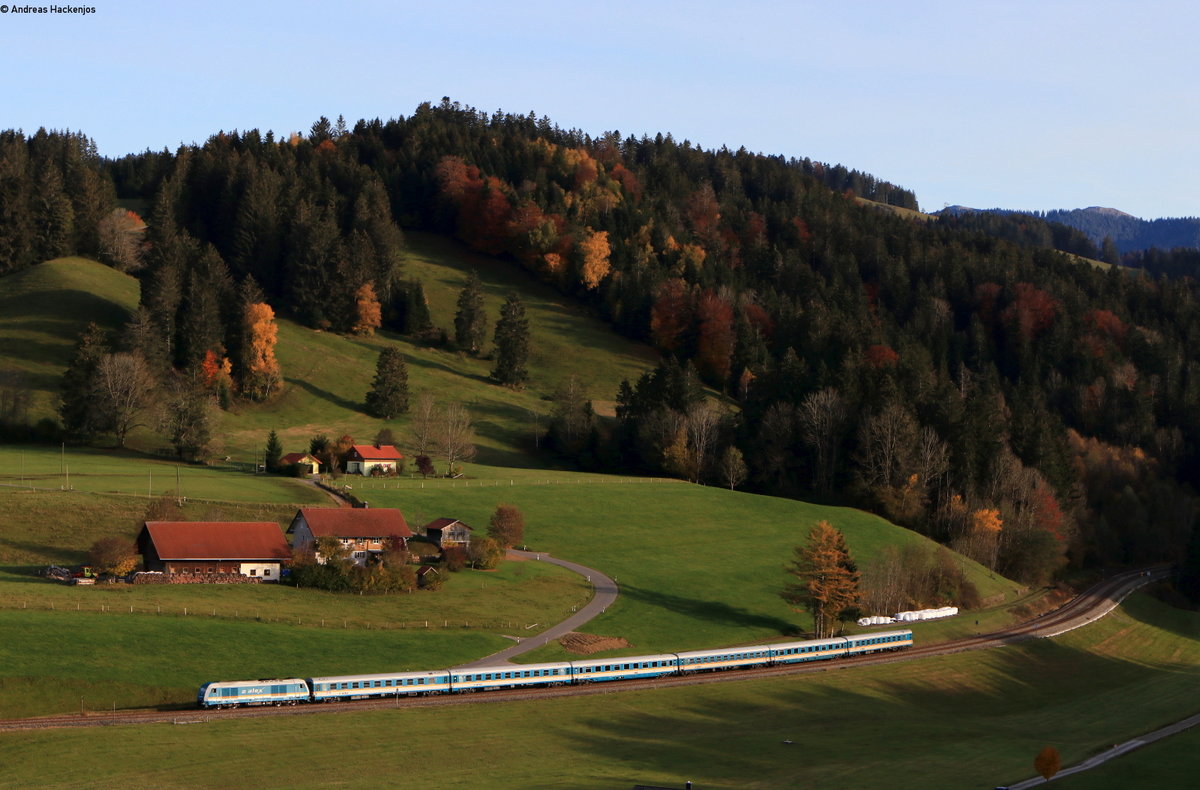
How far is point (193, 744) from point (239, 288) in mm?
107137

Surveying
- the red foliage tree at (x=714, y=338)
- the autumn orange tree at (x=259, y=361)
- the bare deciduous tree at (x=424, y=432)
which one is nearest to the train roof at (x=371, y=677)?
the bare deciduous tree at (x=424, y=432)

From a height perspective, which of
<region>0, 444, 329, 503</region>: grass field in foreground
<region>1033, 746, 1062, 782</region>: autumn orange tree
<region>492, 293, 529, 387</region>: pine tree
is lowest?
<region>0, 444, 329, 503</region>: grass field in foreground

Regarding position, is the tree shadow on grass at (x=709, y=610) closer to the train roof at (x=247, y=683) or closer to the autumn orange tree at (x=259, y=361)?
the train roof at (x=247, y=683)

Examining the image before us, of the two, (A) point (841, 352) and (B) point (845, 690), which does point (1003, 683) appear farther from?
(A) point (841, 352)

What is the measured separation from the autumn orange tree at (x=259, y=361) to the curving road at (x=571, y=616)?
55.1 metres

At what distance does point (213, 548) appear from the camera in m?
86.8

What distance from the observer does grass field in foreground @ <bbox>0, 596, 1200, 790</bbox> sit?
52.1 metres

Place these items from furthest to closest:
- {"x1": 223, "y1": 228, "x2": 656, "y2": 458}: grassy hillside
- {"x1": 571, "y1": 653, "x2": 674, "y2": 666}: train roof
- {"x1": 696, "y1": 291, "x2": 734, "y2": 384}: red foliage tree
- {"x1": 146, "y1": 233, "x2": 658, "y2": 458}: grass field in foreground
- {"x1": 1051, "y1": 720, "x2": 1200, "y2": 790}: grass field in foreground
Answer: {"x1": 696, "y1": 291, "x2": 734, "y2": 384}: red foliage tree
{"x1": 223, "y1": 228, "x2": 656, "y2": 458}: grassy hillside
{"x1": 146, "y1": 233, "x2": 658, "y2": 458}: grass field in foreground
{"x1": 571, "y1": 653, "x2": 674, "y2": 666}: train roof
{"x1": 1051, "y1": 720, "x2": 1200, "y2": 790}: grass field in foreground

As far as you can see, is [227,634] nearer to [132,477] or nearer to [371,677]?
[371,677]

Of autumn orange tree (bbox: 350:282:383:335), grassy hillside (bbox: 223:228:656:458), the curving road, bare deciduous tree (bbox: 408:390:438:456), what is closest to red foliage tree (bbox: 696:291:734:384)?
→ grassy hillside (bbox: 223:228:656:458)

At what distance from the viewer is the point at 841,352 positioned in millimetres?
158250

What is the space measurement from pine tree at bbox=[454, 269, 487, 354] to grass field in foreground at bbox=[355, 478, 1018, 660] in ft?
181

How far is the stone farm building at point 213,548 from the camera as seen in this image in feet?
280

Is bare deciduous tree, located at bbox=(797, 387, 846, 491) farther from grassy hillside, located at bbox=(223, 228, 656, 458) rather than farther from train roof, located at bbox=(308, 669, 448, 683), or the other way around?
train roof, located at bbox=(308, 669, 448, 683)
